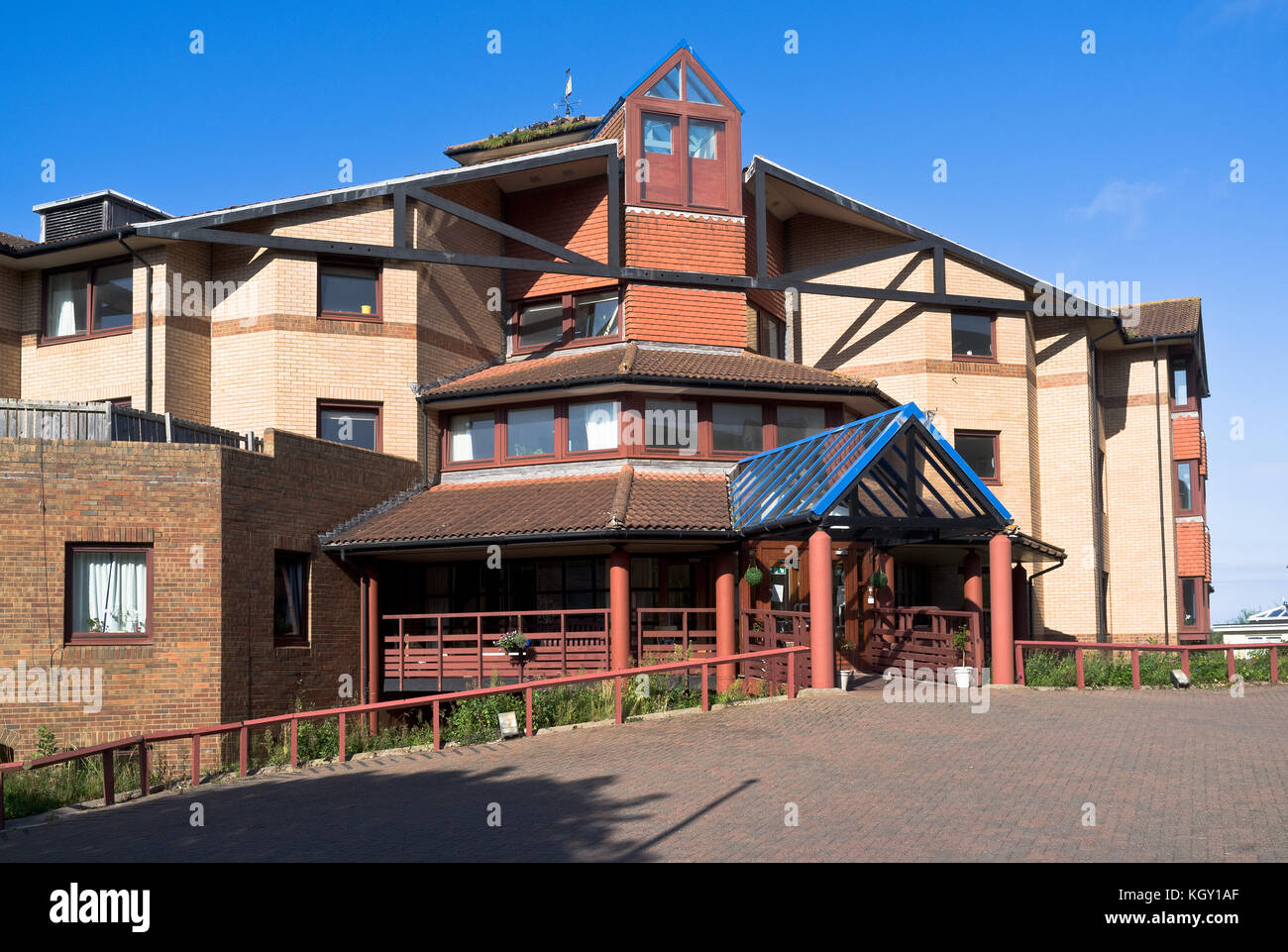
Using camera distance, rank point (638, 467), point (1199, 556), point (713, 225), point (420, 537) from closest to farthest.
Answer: point (420, 537)
point (638, 467)
point (713, 225)
point (1199, 556)

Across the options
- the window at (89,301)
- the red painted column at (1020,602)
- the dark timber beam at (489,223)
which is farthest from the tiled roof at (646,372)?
the window at (89,301)

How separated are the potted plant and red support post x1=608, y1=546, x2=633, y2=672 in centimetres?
547

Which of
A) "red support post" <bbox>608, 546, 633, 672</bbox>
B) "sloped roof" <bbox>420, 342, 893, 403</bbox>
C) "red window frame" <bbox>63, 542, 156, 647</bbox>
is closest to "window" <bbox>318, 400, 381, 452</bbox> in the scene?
"sloped roof" <bbox>420, 342, 893, 403</bbox>

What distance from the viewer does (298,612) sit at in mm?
20266

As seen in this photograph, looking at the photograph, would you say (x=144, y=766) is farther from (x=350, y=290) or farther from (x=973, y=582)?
(x=973, y=582)

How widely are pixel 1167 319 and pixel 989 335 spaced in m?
6.65

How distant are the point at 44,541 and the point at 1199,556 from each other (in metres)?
28.0

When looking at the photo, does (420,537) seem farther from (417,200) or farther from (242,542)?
(417,200)

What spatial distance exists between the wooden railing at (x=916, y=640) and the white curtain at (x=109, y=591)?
1309cm

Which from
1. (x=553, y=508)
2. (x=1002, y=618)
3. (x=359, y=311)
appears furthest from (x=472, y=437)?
(x=1002, y=618)

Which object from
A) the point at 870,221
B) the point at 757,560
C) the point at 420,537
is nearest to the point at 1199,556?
the point at 870,221

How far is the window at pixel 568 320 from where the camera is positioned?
2516 centimetres

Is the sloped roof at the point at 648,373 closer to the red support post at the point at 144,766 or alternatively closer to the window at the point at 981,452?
the window at the point at 981,452
